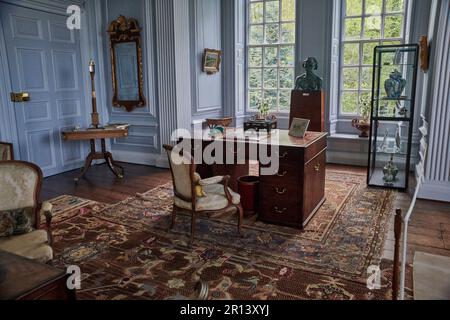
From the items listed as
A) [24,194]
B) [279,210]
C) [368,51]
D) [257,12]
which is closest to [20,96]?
[24,194]

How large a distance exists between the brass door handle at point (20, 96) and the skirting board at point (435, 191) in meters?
5.45

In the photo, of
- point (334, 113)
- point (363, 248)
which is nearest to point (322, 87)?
point (334, 113)

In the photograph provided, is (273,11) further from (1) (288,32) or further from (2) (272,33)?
(1) (288,32)

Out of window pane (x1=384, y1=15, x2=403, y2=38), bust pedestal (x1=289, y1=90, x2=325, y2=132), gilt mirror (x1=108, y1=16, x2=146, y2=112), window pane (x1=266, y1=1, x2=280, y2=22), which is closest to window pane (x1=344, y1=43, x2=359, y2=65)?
window pane (x1=384, y1=15, x2=403, y2=38)

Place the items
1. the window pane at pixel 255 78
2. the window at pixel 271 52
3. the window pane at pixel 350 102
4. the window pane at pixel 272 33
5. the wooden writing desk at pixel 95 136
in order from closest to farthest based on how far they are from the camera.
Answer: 1. the wooden writing desk at pixel 95 136
2. the window pane at pixel 350 102
3. the window at pixel 271 52
4. the window pane at pixel 272 33
5. the window pane at pixel 255 78

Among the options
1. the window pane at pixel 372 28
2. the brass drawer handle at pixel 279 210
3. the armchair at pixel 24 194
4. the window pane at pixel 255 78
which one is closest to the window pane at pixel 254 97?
the window pane at pixel 255 78

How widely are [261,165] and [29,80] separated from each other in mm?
3820

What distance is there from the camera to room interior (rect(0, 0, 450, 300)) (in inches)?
106

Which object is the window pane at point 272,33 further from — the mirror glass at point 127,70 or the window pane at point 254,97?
the mirror glass at point 127,70

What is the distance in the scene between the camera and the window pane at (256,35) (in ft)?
23.7

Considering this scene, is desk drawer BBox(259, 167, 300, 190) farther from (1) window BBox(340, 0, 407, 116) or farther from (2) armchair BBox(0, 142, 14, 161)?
(1) window BBox(340, 0, 407, 116)

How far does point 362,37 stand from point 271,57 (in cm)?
169

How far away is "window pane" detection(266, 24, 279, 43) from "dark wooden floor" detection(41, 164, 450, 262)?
2727 millimetres
